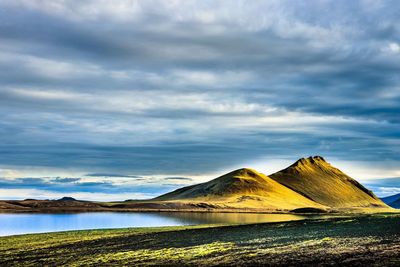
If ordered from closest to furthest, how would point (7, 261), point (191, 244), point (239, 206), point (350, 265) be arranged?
point (350, 265) → point (7, 261) → point (191, 244) → point (239, 206)

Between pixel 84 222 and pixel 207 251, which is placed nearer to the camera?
pixel 207 251

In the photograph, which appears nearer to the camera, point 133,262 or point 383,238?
point 133,262

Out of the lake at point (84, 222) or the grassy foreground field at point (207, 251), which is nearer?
the grassy foreground field at point (207, 251)

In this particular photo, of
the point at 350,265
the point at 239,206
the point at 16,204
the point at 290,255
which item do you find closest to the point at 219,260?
the point at 290,255

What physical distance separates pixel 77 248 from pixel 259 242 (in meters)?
17.5

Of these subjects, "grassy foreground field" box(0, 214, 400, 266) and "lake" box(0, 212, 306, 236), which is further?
"lake" box(0, 212, 306, 236)

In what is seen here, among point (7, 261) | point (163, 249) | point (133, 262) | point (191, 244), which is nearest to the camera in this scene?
point (133, 262)

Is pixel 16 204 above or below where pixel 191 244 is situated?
above

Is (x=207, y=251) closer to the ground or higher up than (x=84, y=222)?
closer to the ground

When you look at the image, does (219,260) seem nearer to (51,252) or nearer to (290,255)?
(290,255)

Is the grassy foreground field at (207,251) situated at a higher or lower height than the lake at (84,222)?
lower

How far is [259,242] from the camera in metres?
47.5

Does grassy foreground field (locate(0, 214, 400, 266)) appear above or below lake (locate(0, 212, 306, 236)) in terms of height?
below

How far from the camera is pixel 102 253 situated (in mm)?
44531
